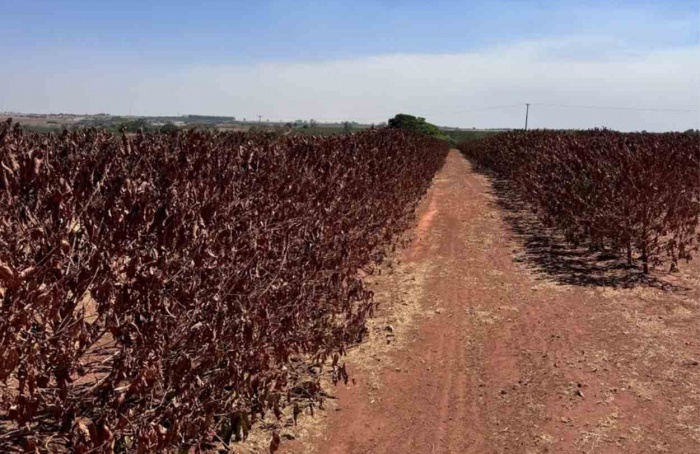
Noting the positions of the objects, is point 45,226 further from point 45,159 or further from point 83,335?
point 45,159

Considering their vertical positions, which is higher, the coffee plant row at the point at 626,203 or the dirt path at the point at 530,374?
the coffee plant row at the point at 626,203

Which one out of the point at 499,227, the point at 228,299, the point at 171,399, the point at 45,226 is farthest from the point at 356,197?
the point at 499,227

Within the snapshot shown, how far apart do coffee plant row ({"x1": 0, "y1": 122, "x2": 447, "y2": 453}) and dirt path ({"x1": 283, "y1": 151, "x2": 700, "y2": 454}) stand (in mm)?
626

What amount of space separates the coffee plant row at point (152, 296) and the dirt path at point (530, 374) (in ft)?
2.05

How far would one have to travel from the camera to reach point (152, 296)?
2738 mm

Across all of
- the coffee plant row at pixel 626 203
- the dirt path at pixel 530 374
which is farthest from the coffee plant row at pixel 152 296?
the coffee plant row at pixel 626 203

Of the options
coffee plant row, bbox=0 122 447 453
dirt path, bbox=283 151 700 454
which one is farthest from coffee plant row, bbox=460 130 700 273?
coffee plant row, bbox=0 122 447 453

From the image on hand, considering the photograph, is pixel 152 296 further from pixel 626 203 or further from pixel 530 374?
pixel 626 203

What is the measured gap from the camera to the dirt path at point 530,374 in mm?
4082

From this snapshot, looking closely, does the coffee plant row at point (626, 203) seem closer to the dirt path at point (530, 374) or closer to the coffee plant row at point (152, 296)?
the dirt path at point (530, 374)

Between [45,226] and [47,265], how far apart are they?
0.30m

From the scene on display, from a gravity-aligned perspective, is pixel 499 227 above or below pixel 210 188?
below

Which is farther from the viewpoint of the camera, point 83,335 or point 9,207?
point 9,207

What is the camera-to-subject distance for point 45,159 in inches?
130
